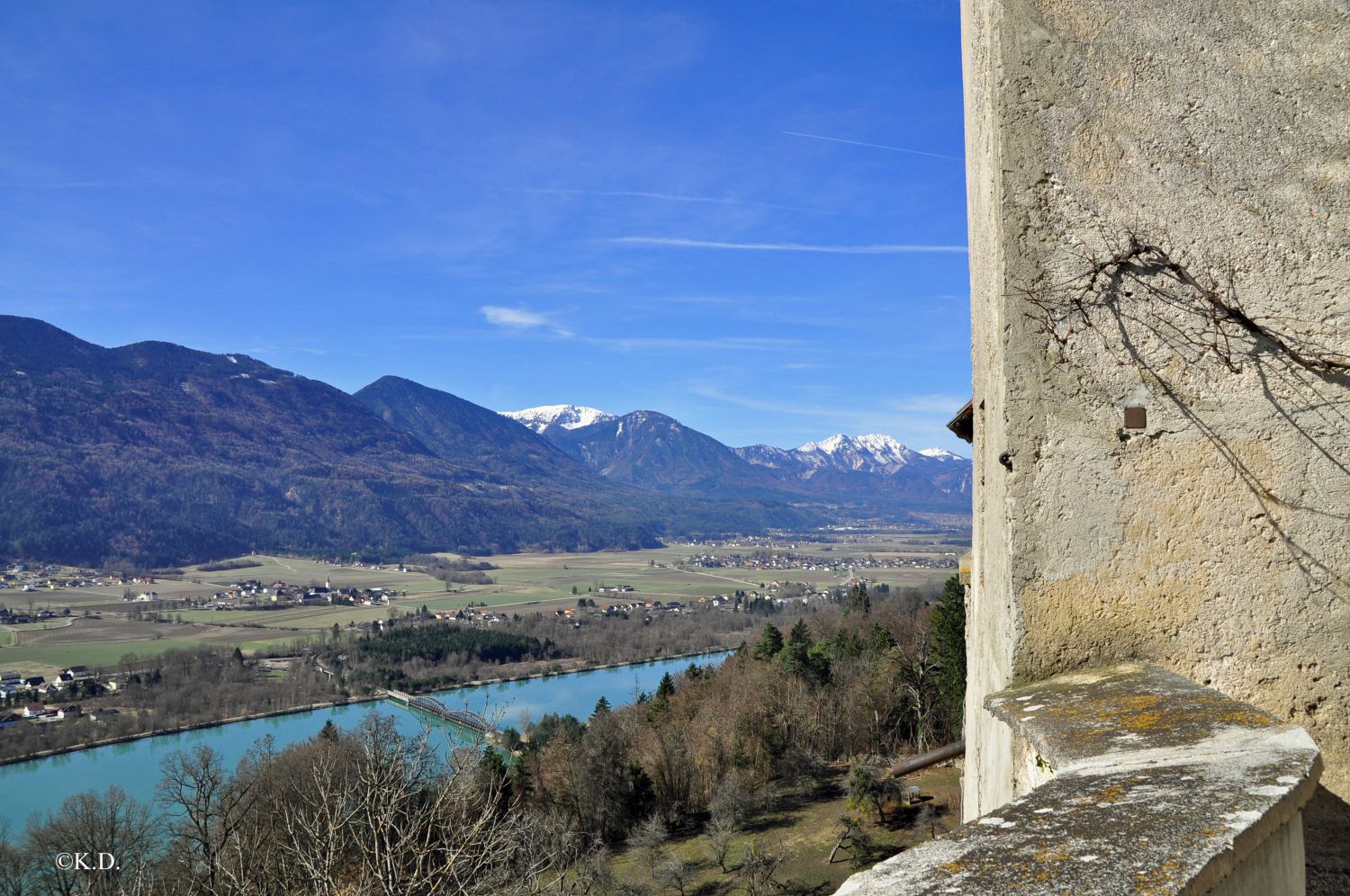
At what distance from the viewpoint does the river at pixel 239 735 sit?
57.5 metres

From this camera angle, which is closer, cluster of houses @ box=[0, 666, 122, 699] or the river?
the river

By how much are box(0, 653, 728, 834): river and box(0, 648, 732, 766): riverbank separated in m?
0.47

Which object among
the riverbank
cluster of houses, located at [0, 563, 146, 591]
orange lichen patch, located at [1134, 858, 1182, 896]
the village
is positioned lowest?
the riverbank

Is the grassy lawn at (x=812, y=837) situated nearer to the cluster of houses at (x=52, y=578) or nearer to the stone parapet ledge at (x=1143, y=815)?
the stone parapet ledge at (x=1143, y=815)

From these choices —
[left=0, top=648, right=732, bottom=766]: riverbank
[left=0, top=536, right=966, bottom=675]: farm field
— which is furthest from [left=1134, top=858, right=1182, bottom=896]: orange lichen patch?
[left=0, top=536, right=966, bottom=675]: farm field

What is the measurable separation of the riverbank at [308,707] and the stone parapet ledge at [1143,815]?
82.5 meters

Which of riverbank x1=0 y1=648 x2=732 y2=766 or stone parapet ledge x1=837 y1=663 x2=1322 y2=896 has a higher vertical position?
stone parapet ledge x1=837 y1=663 x2=1322 y2=896

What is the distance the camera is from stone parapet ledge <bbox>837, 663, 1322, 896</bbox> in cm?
181

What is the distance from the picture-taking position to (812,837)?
3903 cm

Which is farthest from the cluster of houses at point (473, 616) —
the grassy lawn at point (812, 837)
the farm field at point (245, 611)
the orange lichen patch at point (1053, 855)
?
→ the orange lichen patch at point (1053, 855)

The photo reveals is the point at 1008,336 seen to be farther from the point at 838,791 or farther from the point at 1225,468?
the point at 838,791

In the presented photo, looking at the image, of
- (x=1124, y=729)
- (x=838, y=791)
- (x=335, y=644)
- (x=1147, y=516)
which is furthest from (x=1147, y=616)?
(x=335, y=644)

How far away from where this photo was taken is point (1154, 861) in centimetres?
181

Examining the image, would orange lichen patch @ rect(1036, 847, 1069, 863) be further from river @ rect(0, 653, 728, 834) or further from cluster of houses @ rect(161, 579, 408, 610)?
cluster of houses @ rect(161, 579, 408, 610)
